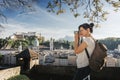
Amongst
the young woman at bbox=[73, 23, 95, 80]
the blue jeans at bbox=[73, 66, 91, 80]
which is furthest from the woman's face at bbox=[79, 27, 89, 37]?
the blue jeans at bbox=[73, 66, 91, 80]

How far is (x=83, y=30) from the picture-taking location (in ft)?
9.43

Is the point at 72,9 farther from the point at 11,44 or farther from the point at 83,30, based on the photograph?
the point at 11,44

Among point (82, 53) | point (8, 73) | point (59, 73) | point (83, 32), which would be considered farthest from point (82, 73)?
point (59, 73)

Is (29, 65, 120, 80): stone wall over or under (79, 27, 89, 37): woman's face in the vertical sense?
under

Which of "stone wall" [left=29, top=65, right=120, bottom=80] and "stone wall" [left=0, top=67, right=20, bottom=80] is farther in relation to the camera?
"stone wall" [left=29, top=65, right=120, bottom=80]

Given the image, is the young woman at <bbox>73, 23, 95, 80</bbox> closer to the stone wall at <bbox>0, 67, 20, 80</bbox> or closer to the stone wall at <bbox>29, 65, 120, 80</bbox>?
the stone wall at <bbox>0, 67, 20, 80</bbox>

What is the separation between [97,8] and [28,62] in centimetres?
1307

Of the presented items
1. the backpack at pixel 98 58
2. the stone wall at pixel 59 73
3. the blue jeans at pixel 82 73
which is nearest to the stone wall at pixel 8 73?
the stone wall at pixel 59 73

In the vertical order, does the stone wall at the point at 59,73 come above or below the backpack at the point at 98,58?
below

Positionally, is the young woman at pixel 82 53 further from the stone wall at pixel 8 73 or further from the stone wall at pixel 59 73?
the stone wall at pixel 59 73

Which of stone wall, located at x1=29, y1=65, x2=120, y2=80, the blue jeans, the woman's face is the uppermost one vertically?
the woman's face

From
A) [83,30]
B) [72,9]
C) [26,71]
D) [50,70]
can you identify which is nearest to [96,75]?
[50,70]

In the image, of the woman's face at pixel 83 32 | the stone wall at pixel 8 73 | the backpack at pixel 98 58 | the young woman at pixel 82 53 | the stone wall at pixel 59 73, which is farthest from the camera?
the stone wall at pixel 59 73

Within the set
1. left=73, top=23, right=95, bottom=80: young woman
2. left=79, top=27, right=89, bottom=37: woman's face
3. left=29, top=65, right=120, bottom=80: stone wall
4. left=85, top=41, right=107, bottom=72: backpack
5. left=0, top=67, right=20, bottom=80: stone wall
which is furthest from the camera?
left=29, top=65, right=120, bottom=80: stone wall
